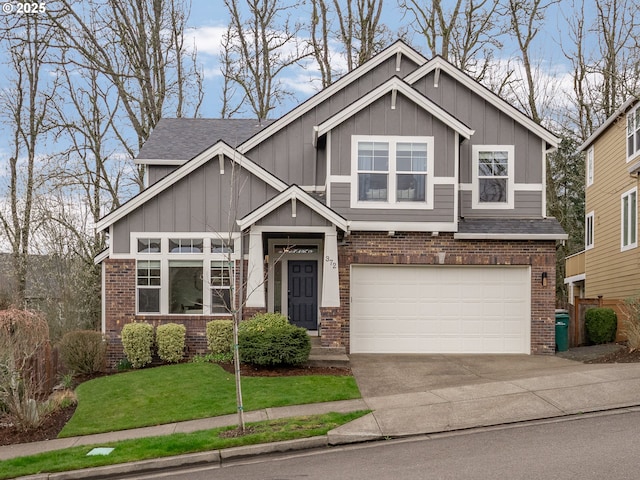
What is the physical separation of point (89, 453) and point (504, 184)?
12184 mm

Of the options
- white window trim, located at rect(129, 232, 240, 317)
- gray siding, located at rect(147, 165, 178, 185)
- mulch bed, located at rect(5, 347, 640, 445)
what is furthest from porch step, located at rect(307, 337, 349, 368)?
gray siding, located at rect(147, 165, 178, 185)

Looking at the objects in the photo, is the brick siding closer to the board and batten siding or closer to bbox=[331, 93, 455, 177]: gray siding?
bbox=[331, 93, 455, 177]: gray siding

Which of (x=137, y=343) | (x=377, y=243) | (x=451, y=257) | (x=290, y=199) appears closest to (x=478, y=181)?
(x=451, y=257)

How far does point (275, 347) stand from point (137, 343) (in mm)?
3726

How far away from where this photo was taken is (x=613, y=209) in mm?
24203

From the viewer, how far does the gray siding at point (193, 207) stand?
55.9 feet

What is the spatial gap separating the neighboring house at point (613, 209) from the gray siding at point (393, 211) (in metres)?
6.39

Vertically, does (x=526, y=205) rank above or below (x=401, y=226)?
above

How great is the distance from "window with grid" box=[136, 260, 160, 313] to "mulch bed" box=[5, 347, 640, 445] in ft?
7.08

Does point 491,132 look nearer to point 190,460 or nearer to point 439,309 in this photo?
point 439,309

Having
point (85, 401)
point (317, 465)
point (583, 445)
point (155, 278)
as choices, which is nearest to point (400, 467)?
point (317, 465)

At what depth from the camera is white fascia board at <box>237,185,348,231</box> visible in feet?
52.6

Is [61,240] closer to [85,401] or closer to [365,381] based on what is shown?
[85,401]

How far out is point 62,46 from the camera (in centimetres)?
2752
